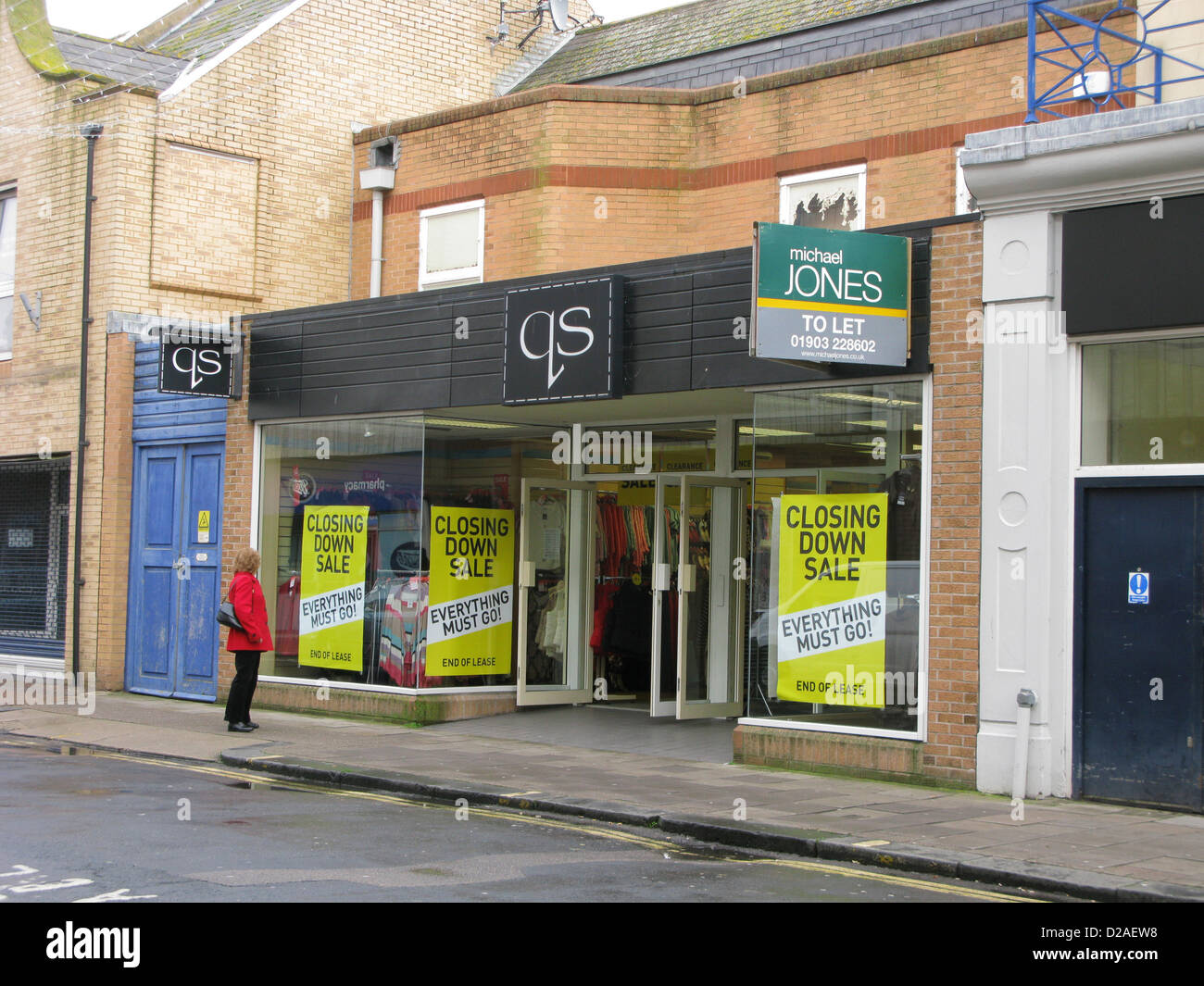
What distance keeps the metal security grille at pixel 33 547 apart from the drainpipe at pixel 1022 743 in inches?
496

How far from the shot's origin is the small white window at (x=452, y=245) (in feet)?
59.7

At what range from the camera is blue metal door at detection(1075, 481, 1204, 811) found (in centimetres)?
954

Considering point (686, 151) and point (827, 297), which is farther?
point (686, 151)

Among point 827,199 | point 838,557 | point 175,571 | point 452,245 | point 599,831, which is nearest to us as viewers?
point 599,831

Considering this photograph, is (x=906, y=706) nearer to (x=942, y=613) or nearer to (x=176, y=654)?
(x=942, y=613)

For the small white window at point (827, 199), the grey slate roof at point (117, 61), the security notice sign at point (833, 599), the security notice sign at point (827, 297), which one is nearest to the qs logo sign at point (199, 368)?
the grey slate roof at point (117, 61)

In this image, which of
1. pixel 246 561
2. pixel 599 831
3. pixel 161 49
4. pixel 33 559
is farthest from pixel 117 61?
pixel 599 831

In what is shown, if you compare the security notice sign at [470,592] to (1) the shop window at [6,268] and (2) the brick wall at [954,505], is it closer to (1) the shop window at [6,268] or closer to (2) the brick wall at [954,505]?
(2) the brick wall at [954,505]

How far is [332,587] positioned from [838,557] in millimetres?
6282

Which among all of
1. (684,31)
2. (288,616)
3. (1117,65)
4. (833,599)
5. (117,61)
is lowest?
(288,616)

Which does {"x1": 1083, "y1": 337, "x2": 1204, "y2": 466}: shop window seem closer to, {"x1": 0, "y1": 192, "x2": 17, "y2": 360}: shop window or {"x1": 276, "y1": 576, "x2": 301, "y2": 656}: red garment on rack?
{"x1": 276, "y1": 576, "x2": 301, "y2": 656}: red garment on rack

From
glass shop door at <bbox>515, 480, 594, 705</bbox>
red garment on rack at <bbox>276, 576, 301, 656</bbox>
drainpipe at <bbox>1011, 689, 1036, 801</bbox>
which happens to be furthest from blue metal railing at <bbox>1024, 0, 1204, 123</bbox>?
red garment on rack at <bbox>276, 576, 301, 656</bbox>

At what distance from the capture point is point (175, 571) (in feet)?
55.6
